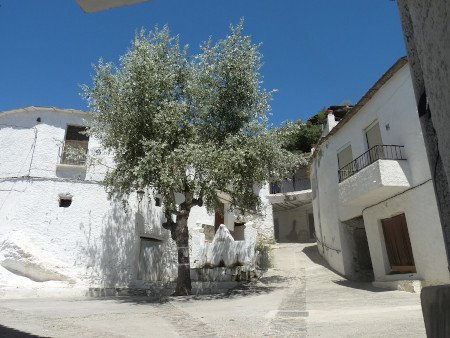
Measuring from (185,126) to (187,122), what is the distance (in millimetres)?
149

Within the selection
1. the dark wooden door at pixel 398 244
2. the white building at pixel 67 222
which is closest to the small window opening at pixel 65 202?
the white building at pixel 67 222

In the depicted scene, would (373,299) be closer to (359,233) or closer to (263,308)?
(263,308)

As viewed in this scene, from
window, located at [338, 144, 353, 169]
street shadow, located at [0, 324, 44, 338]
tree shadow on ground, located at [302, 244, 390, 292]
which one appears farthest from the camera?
window, located at [338, 144, 353, 169]

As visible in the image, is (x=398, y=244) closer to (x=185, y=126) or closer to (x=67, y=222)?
(x=185, y=126)

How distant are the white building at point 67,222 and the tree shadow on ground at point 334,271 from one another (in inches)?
136

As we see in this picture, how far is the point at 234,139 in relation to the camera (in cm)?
1159

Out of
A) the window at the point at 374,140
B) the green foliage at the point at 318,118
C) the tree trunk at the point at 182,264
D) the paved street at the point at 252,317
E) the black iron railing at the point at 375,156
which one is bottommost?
the paved street at the point at 252,317

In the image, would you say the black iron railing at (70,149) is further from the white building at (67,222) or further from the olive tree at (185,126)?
the olive tree at (185,126)

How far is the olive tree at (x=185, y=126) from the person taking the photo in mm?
11070

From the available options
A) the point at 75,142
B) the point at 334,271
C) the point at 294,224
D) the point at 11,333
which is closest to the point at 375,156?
the point at 334,271

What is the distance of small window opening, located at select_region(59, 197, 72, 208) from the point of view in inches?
592

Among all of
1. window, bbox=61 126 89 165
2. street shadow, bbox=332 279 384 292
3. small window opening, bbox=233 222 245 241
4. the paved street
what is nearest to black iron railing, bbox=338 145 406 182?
street shadow, bbox=332 279 384 292

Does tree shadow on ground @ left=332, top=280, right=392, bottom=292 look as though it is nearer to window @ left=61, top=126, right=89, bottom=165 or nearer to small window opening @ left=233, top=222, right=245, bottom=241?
small window opening @ left=233, top=222, right=245, bottom=241

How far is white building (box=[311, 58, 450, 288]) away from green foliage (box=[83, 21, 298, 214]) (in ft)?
9.67
